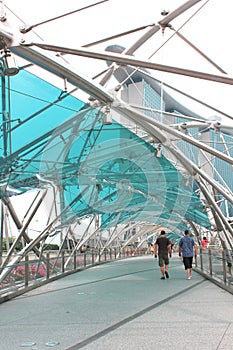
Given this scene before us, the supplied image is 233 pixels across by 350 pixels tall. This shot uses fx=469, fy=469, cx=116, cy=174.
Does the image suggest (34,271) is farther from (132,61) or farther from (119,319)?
(132,61)

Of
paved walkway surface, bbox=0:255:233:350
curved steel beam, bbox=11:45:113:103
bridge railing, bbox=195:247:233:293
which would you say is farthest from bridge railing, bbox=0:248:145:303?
bridge railing, bbox=195:247:233:293

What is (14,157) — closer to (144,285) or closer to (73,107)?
(73,107)

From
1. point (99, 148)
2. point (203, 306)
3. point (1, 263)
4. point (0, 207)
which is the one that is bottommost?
point (203, 306)

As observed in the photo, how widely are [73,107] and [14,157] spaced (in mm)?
1815

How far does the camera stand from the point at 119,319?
748 cm

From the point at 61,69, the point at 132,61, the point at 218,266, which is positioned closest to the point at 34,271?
the point at 218,266

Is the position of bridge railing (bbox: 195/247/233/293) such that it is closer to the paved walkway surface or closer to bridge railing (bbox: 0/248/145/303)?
the paved walkway surface

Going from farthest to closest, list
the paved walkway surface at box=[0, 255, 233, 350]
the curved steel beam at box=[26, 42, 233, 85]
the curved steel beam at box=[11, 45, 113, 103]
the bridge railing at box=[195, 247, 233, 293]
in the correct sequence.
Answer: the bridge railing at box=[195, 247, 233, 293]
the curved steel beam at box=[11, 45, 113, 103]
the curved steel beam at box=[26, 42, 233, 85]
the paved walkway surface at box=[0, 255, 233, 350]

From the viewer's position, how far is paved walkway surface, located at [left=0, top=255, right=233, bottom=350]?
228 inches

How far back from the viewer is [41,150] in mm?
11523

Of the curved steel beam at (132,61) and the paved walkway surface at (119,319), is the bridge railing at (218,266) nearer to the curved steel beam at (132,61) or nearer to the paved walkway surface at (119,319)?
the paved walkway surface at (119,319)

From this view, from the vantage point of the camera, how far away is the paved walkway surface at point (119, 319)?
580 cm

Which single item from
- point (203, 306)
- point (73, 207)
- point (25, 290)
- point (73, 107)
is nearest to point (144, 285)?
point (25, 290)

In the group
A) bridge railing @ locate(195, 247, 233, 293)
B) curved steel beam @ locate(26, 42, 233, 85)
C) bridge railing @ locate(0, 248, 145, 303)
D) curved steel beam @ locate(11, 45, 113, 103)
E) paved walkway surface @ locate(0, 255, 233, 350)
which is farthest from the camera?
bridge railing @ locate(195, 247, 233, 293)
